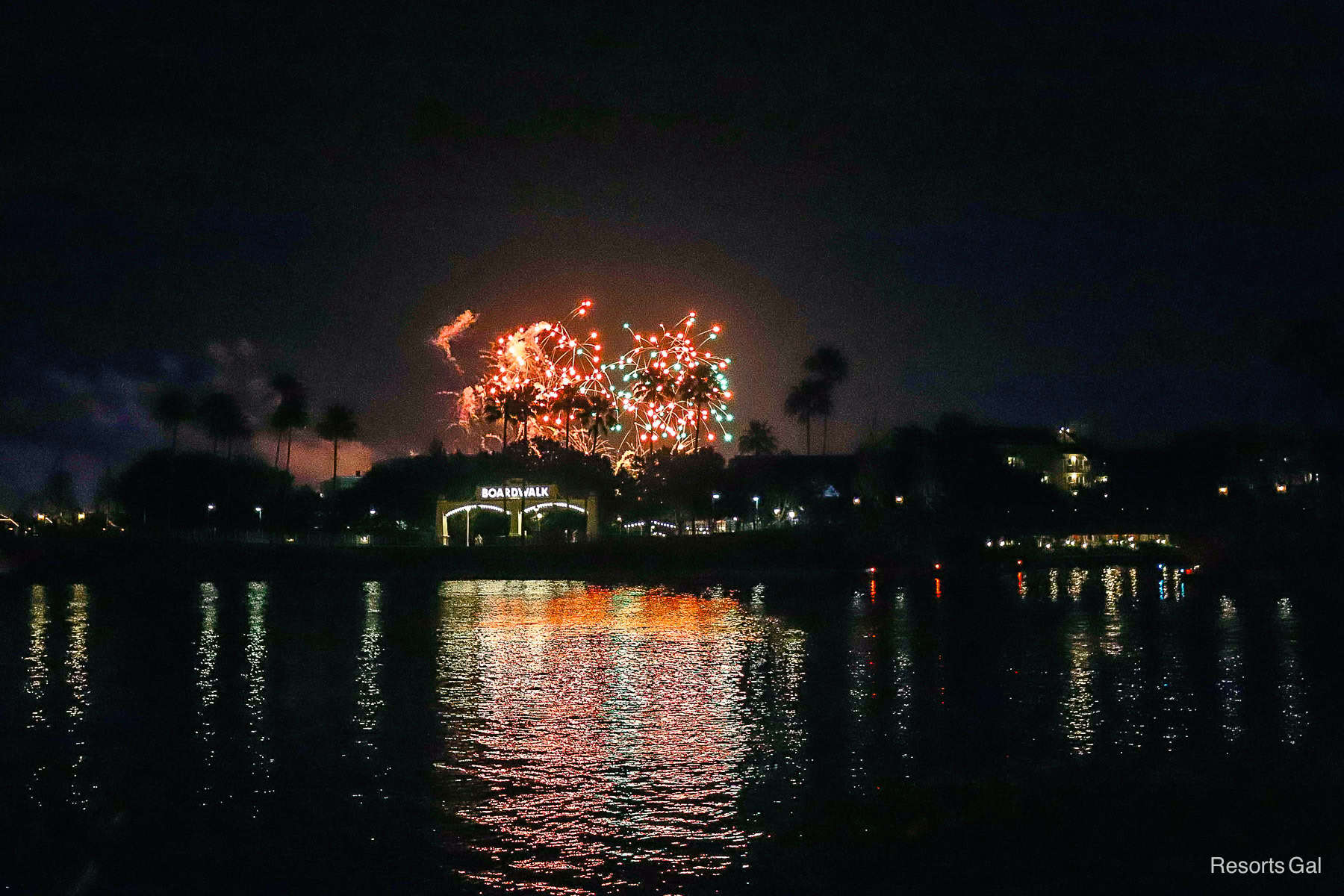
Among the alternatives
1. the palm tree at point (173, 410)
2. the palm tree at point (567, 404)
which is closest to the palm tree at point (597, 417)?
the palm tree at point (567, 404)

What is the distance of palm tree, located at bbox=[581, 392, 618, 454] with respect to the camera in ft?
263

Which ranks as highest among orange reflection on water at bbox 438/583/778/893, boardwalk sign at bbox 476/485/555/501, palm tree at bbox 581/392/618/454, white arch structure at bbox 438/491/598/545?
palm tree at bbox 581/392/618/454

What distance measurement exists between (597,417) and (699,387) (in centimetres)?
729

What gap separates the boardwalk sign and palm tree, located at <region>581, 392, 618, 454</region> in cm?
554

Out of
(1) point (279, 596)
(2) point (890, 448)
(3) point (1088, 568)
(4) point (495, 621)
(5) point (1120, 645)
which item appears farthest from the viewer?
(2) point (890, 448)

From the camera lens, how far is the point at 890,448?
105125mm

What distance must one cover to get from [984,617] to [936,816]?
71.5 ft

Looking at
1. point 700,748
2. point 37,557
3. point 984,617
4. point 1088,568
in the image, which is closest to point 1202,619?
point 984,617

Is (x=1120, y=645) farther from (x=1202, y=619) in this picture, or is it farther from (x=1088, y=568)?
(x=1088, y=568)

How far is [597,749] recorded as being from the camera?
43.9 ft

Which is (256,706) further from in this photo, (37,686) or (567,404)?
(567,404)

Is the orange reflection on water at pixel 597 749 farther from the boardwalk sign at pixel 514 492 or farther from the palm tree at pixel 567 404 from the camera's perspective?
the boardwalk sign at pixel 514 492

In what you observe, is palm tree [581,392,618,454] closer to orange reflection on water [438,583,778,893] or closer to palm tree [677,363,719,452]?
Result: palm tree [677,363,719,452]

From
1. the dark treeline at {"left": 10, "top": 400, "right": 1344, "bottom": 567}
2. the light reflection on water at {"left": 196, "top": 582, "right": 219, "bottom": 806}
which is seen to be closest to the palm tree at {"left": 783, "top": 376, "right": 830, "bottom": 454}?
the dark treeline at {"left": 10, "top": 400, "right": 1344, "bottom": 567}
